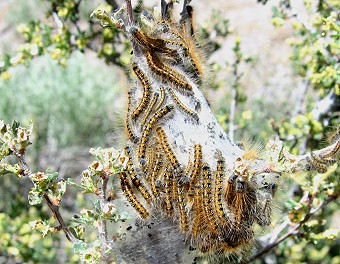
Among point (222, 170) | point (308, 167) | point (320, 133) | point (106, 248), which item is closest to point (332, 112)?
point (320, 133)

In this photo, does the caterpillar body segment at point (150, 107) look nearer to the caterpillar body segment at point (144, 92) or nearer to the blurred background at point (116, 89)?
the caterpillar body segment at point (144, 92)

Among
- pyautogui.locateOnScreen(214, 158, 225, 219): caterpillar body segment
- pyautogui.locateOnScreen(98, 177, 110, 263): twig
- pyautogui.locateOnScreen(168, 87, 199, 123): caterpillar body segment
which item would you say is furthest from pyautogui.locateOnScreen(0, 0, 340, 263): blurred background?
pyautogui.locateOnScreen(98, 177, 110, 263): twig

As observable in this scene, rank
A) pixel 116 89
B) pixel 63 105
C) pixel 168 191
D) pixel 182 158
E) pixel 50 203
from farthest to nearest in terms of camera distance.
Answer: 1. pixel 63 105
2. pixel 116 89
3. pixel 182 158
4. pixel 168 191
5. pixel 50 203

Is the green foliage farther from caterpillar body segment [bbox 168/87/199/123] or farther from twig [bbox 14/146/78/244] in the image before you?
twig [bbox 14/146/78/244]

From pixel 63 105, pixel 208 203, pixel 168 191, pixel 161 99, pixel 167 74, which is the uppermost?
pixel 63 105

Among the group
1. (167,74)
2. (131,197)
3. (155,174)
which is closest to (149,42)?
(167,74)

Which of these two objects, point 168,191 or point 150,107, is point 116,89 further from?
point 168,191
